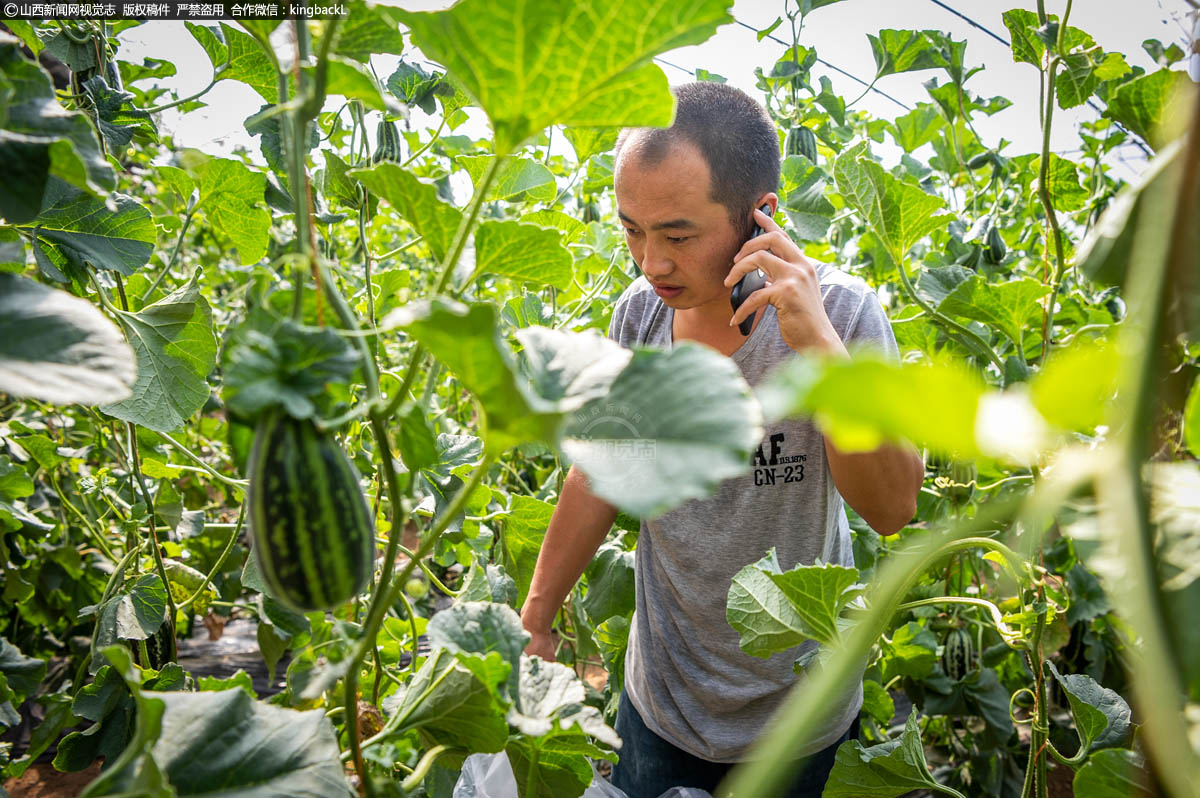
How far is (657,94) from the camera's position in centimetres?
48

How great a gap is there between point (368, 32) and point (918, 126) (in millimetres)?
2250

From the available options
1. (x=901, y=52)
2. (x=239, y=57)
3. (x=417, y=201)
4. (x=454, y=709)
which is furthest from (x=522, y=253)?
(x=901, y=52)

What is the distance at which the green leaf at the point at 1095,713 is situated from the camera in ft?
2.90

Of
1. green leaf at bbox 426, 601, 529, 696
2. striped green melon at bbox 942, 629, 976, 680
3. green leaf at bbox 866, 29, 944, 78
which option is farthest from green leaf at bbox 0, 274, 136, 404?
striped green melon at bbox 942, 629, 976, 680

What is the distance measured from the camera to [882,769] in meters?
0.93

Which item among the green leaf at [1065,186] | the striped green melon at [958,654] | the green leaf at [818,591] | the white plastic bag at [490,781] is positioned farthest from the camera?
the striped green melon at [958,654]

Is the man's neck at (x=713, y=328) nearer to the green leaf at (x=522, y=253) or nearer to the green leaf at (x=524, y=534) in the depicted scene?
the green leaf at (x=524, y=534)

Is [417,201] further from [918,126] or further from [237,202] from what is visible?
[918,126]

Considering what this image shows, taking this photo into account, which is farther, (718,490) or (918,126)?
(918,126)

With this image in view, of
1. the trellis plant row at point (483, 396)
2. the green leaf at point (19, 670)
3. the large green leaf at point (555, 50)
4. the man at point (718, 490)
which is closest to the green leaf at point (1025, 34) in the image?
the trellis plant row at point (483, 396)

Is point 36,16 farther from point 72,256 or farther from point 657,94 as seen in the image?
point 657,94

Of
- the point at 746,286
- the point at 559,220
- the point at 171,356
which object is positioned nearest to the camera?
the point at 171,356

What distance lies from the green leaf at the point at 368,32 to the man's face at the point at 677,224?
806mm

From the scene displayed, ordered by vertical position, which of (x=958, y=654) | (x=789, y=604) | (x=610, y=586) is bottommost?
(x=958, y=654)
